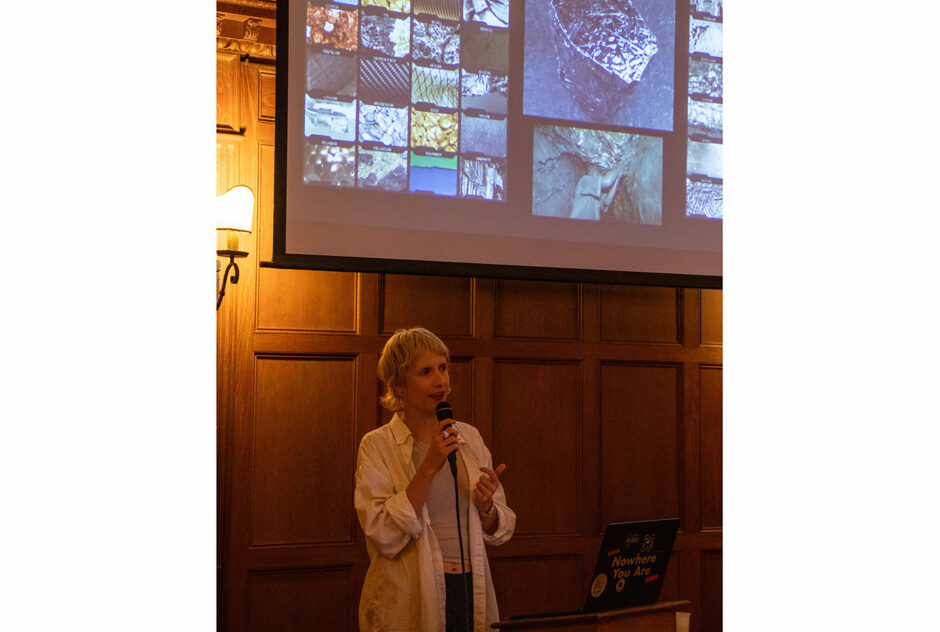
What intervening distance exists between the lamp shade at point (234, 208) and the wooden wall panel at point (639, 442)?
1878mm

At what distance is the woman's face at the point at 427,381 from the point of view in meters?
2.77

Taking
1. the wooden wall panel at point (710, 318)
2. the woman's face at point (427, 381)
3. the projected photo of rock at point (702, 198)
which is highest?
the projected photo of rock at point (702, 198)

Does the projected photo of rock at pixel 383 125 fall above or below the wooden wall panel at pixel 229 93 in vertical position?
below

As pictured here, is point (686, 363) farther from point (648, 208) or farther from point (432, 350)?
point (432, 350)

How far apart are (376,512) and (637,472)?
212cm

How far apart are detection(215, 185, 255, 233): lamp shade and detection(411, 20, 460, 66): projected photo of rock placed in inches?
36.6

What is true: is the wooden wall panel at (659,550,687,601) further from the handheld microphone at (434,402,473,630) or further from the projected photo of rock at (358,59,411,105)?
the projected photo of rock at (358,59,411,105)

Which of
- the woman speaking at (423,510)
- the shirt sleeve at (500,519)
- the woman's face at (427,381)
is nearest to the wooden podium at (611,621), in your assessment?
the woman speaking at (423,510)

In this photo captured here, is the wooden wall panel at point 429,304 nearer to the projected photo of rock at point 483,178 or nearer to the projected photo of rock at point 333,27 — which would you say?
the projected photo of rock at point 483,178

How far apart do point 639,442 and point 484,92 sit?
1837 mm

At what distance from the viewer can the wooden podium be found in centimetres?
217

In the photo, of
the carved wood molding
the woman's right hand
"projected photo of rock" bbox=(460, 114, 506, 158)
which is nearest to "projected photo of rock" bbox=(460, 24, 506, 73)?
"projected photo of rock" bbox=(460, 114, 506, 158)
